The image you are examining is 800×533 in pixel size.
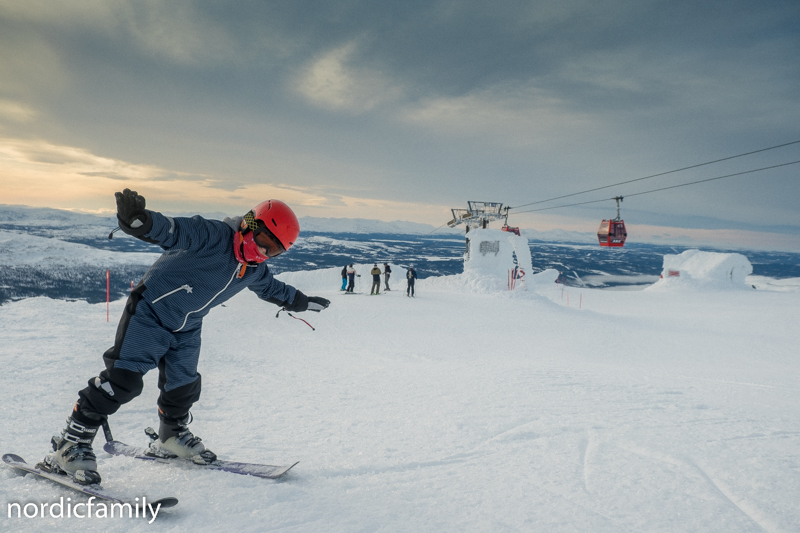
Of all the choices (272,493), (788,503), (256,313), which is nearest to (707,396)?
(788,503)

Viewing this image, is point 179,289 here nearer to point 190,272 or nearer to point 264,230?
point 190,272

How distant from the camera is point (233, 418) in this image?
13.5ft

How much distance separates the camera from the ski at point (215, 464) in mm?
2760

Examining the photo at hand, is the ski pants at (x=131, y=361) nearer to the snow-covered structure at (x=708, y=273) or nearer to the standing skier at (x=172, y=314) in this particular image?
the standing skier at (x=172, y=314)

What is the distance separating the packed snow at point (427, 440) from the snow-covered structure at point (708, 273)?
114ft

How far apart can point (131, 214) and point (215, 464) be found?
6.35ft

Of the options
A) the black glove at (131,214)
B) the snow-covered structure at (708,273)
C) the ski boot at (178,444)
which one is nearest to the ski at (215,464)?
the ski boot at (178,444)

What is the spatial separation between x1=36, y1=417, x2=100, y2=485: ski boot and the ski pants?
78 mm

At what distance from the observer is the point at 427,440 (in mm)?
3602

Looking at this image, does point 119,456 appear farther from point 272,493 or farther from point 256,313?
point 256,313

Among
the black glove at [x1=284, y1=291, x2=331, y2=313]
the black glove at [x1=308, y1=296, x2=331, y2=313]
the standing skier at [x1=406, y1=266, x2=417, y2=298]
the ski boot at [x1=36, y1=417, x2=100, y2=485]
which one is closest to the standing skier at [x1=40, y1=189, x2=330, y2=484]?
the ski boot at [x1=36, y1=417, x2=100, y2=485]

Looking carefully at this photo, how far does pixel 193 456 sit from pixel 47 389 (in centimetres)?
301

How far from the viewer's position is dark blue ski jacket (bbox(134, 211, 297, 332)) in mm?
2627

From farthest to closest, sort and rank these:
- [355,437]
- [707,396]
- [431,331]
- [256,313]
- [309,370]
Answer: [256,313] → [431,331] → [309,370] → [707,396] → [355,437]
